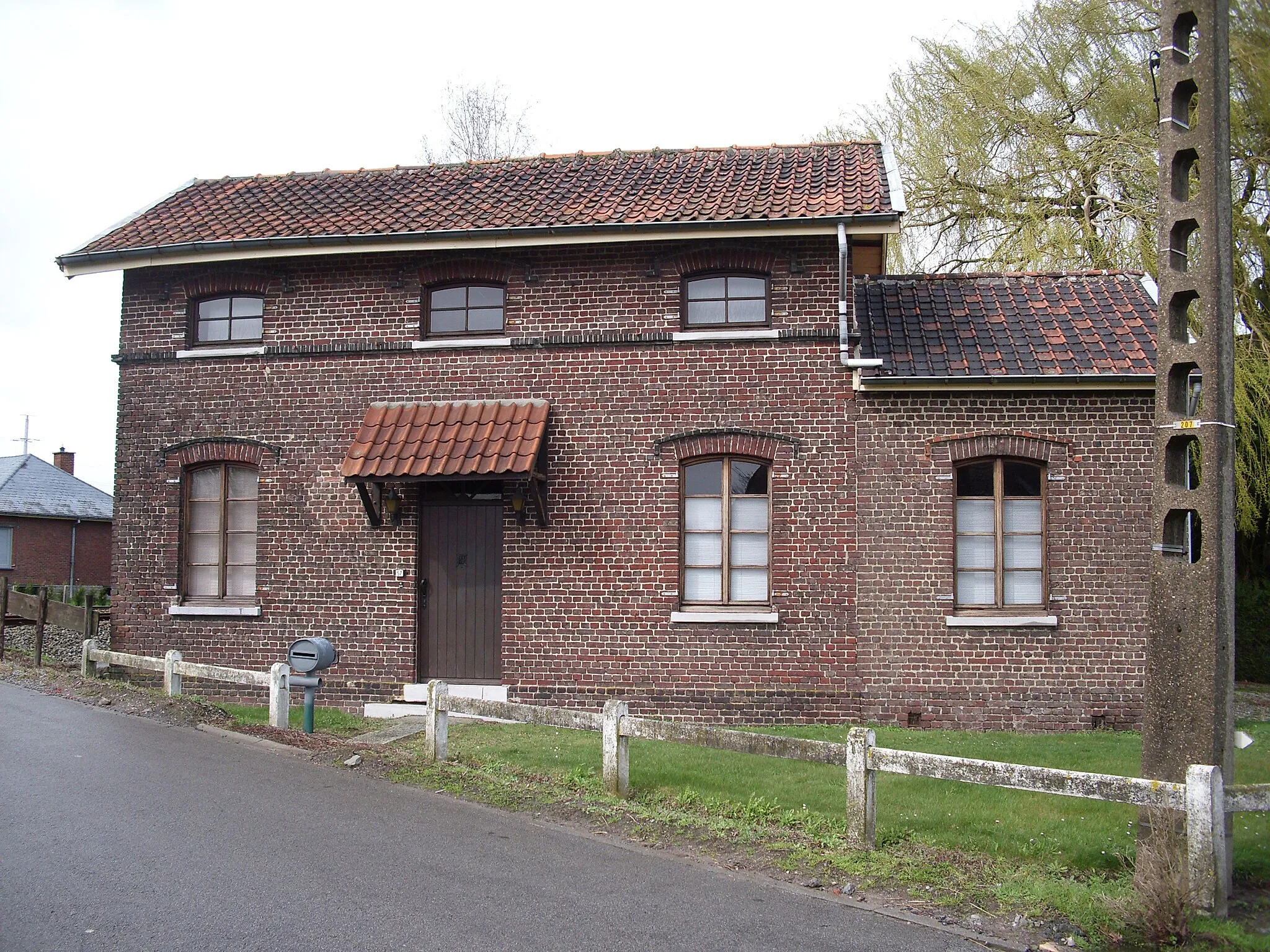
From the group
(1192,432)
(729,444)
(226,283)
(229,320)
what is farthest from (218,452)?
(1192,432)

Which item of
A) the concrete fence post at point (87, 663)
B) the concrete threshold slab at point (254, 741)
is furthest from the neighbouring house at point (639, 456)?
the concrete threshold slab at point (254, 741)

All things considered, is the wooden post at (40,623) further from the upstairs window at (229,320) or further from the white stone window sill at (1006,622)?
the white stone window sill at (1006,622)

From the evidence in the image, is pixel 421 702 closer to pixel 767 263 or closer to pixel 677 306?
pixel 677 306

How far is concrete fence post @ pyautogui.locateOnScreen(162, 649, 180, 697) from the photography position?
12.4 meters

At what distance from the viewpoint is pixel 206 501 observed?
14109 millimetres

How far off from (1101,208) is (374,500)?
15115 mm

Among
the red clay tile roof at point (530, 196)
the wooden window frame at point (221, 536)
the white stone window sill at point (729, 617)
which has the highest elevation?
the red clay tile roof at point (530, 196)

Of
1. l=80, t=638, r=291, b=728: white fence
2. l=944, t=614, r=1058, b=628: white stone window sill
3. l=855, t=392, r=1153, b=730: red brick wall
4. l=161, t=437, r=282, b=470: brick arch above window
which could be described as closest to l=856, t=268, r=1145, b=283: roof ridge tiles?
l=855, t=392, r=1153, b=730: red brick wall

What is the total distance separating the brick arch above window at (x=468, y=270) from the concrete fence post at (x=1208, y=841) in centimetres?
979

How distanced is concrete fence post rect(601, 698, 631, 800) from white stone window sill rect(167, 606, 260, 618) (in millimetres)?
6721

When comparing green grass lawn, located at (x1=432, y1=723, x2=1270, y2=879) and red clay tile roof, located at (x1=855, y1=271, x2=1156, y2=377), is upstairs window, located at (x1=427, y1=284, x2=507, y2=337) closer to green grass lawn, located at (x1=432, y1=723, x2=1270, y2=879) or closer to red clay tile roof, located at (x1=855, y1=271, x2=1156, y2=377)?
red clay tile roof, located at (x1=855, y1=271, x2=1156, y2=377)

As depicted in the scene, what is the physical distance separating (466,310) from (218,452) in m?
3.81

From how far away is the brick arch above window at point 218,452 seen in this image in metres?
13.8

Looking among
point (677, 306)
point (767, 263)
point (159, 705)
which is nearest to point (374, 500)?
point (159, 705)
